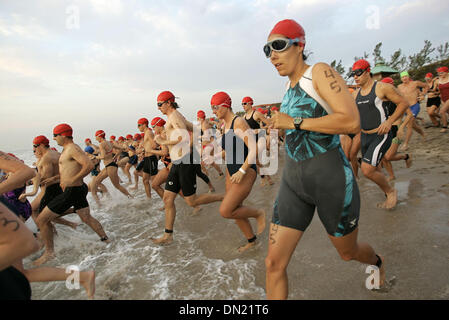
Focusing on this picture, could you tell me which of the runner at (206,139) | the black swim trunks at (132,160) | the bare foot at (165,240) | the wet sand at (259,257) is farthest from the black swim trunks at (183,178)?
the black swim trunks at (132,160)

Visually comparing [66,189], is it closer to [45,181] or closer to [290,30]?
[45,181]

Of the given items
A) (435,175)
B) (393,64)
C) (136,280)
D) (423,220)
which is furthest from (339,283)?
(393,64)

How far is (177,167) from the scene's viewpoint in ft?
14.3

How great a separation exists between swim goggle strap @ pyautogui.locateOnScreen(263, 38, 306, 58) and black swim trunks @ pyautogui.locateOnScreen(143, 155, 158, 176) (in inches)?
240

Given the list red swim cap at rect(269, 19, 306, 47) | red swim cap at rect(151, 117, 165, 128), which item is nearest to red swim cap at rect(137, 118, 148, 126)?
red swim cap at rect(151, 117, 165, 128)

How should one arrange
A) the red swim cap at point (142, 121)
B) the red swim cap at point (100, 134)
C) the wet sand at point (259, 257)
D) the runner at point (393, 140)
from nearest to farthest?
the wet sand at point (259, 257) → the runner at point (393, 140) → the red swim cap at point (142, 121) → the red swim cap at point (100, 134)

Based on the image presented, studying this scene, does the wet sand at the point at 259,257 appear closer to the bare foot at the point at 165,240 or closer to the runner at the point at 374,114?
the bare foot at the point at 165,240

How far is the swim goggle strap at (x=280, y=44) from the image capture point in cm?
175

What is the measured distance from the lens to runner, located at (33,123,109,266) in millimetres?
4160

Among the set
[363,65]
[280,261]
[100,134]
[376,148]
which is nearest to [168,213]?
[280,261]

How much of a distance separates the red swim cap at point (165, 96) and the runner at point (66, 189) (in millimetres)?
1736

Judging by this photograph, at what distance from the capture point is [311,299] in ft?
8.09

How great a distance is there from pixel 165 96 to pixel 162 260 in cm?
292

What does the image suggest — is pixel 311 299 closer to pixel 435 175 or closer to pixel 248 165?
pixel 248 165
